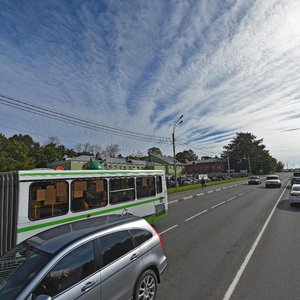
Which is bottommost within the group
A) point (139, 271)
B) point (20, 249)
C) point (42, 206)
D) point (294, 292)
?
point (294, 292)

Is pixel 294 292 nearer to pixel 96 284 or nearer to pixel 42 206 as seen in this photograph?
pixel 96 284

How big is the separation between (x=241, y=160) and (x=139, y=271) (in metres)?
116

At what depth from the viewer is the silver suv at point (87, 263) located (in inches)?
116

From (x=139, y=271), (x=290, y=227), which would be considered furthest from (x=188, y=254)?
(x=290, y=227)

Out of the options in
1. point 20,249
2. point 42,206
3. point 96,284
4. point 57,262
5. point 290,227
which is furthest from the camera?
point 290,227

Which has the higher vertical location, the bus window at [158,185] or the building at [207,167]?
the building at [207,167]

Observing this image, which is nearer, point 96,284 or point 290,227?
point 96,284

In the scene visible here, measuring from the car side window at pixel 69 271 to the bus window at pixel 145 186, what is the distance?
617 centimetres

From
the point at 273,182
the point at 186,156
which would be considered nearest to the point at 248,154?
the point at 186,156

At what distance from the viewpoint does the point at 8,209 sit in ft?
18.6

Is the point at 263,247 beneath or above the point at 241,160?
beneath

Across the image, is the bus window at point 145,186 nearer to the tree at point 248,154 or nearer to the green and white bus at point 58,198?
the green and white bus at point 58,198

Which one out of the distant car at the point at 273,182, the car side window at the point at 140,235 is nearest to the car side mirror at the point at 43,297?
the car side window at the point at 140,235

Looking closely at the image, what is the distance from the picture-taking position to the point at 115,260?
368cm
